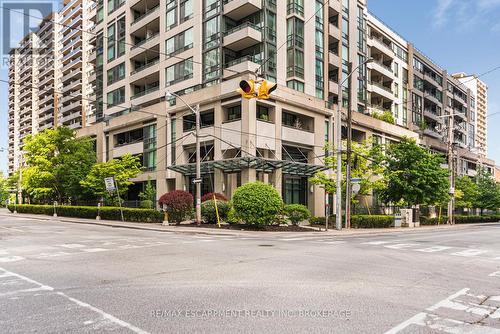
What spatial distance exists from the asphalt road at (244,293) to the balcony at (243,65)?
25.3 metres

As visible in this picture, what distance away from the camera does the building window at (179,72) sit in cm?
4119

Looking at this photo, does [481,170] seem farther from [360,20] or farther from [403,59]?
[360,20]

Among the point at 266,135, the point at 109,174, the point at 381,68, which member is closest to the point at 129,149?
the point at 109,174

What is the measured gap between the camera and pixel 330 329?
5215mm

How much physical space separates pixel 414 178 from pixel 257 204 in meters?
20.4

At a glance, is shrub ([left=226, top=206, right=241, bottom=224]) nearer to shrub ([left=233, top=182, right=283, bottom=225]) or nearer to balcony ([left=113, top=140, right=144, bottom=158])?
shrub ([left=233, top=182, right=283, bottom=225])

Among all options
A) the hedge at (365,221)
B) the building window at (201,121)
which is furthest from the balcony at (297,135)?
the hedge at (365,221)

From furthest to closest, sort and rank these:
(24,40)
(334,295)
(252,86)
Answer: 1. (24,40)
2. (252,86)
3. (334,295)

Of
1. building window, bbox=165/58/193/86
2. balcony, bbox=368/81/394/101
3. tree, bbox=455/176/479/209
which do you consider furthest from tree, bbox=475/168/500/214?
building window, bbox=165/58/193/86

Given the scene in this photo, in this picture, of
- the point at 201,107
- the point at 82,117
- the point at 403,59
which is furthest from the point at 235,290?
the point at 82,117

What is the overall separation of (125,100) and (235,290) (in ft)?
156

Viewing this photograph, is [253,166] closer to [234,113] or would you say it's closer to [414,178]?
[234,113]

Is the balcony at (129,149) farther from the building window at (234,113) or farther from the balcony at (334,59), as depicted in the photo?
the balcony at (334,59)

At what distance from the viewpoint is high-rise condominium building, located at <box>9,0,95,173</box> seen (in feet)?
287
